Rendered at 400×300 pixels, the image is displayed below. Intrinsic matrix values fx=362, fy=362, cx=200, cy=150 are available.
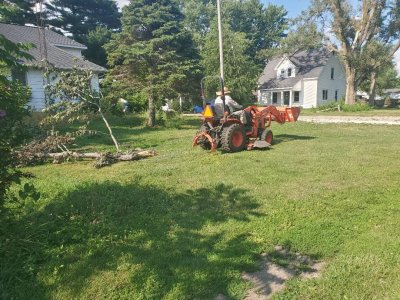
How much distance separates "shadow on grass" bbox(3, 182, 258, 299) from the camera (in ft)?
11.8

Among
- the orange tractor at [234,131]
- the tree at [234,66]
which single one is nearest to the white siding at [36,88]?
the orange tractor at [234,131]

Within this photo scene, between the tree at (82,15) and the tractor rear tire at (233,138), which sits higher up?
the tree at (82,15)

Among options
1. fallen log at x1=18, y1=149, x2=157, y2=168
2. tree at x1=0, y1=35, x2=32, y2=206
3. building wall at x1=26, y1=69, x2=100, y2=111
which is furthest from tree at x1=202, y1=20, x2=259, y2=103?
tree at x1=0, y1=35, x2=32, y2=206

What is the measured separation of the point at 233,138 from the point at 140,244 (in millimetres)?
5856

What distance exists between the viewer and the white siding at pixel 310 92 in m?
40.6

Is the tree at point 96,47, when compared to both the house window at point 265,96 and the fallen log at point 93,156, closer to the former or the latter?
the house window at point 265,96

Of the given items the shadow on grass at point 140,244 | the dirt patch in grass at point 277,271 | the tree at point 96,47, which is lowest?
the dirt patch in grass at point 277,271

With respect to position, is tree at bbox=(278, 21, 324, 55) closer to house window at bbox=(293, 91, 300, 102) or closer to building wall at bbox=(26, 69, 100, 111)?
house window at bbox=(293, 91, 300, 102)

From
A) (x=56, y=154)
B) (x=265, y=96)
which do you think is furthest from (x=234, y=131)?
(x=265, y=96)

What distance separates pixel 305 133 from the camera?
47.1 ft

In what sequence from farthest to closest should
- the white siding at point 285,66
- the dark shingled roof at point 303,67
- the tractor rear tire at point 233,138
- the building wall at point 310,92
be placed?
the white siding at point 285,66 → the dark shingled roof at point 303,67 → the building wall at point 310,92 → the tractor rear tire at point 233,138

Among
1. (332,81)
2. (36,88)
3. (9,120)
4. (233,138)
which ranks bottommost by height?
(233,138)

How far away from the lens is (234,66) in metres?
31.9

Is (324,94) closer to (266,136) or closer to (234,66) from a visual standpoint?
(234,66)
